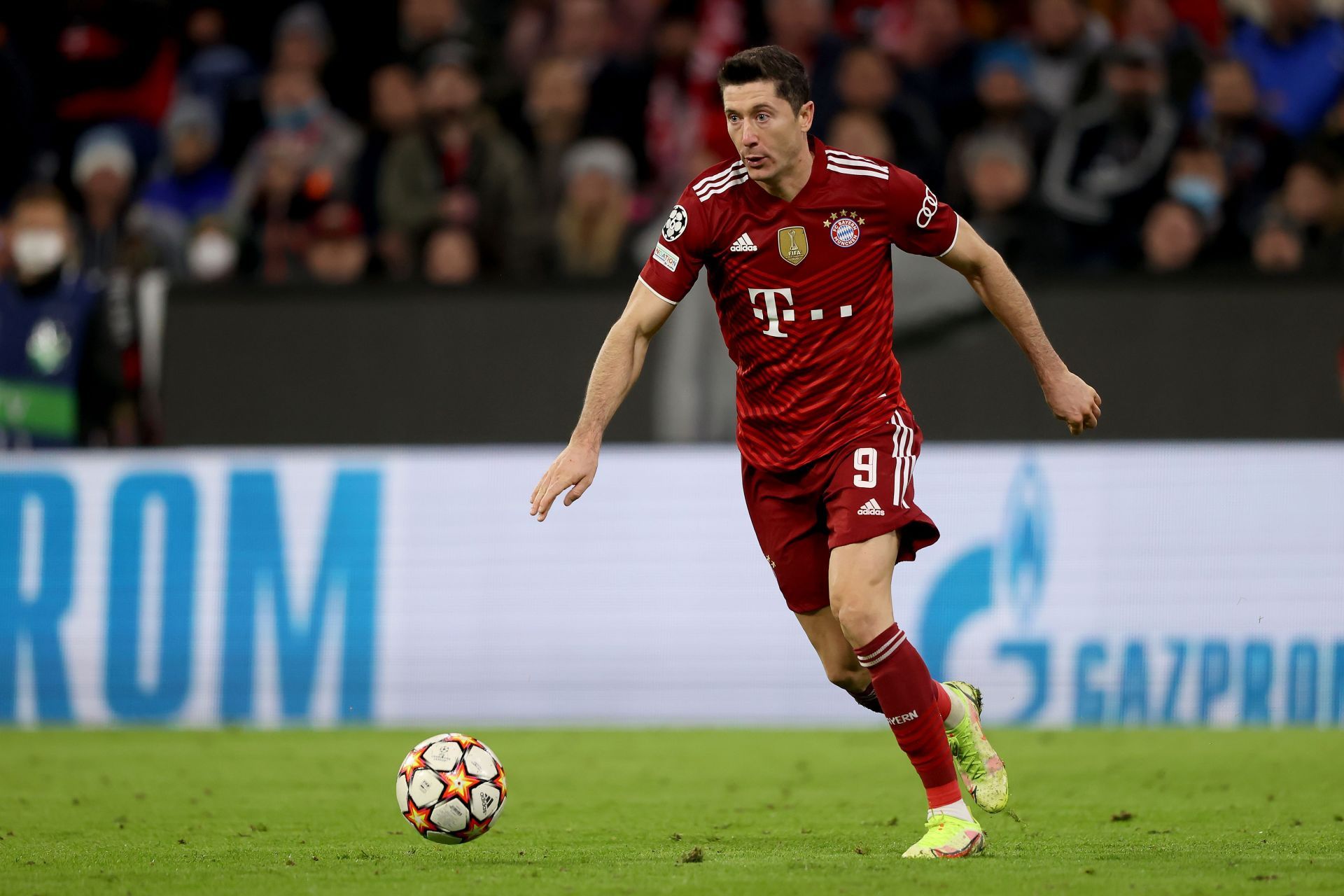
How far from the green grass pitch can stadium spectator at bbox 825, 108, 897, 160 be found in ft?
12.6

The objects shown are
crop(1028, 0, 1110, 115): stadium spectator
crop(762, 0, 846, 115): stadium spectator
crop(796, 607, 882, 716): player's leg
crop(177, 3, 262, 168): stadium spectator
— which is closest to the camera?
crop(796, 607, 882, 716): player's leg

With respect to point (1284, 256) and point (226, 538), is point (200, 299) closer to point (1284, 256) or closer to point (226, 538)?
point (226, 538)

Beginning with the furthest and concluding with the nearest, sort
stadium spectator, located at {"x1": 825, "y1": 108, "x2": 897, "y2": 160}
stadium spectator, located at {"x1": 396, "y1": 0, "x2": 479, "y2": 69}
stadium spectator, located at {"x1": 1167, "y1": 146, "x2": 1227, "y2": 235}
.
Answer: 1. stadium spectator, located at {"x1": 396, "y1": 0, "x2": 479, "y2": 69}
2. stadium spectator, located at {"x1": 825, "y1": 108, "x2": 897, "y2": 160}
3. stadium spectator, located at {"x1": 1167, "y1": 146, "x2": 1227, "y2": 235}

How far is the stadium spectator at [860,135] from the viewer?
12.2 metres

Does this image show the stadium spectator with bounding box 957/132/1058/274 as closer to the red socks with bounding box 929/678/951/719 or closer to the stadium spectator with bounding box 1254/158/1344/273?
the stadium spectator with bounding box 1254/158/1344/273

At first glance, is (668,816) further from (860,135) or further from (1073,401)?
(860,135)

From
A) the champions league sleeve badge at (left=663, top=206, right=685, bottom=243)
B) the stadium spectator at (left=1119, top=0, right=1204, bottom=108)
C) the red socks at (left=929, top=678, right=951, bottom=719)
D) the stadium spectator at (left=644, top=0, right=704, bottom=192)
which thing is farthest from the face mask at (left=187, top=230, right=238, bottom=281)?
the red socks at (left=929, top=678, right=951, bottom=719)

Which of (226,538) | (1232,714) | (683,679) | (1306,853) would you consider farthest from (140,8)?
(1306,853)

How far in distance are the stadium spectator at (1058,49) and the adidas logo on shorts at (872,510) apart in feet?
25.1

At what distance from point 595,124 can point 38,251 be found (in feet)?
12.8

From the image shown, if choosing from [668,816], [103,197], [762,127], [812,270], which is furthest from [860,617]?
[103,197]

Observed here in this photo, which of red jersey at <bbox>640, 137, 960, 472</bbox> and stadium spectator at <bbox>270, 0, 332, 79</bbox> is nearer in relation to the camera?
red jersey at <bbox>640, 137, 960, 472</bbox>

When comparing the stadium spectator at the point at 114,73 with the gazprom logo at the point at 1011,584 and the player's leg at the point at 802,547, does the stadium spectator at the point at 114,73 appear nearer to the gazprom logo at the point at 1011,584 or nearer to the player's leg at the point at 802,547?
the gazprom logo at the point at 1011,584

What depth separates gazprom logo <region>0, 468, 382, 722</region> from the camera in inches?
444
